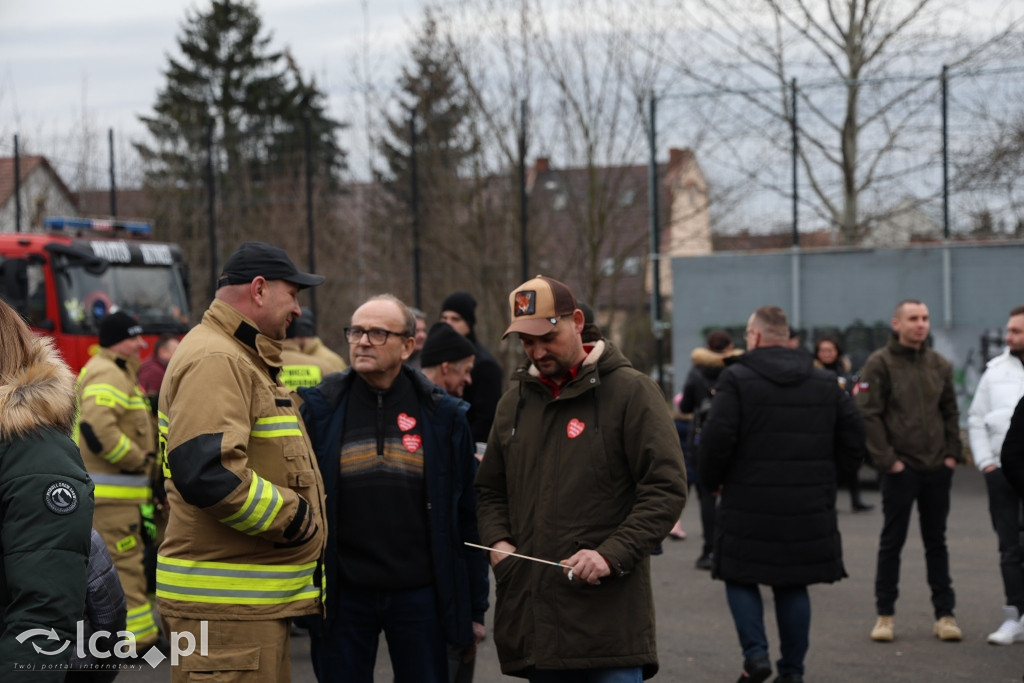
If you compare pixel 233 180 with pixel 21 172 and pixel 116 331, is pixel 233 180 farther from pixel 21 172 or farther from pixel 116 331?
pixel 116 331

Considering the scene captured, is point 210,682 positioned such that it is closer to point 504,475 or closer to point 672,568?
point 504,475

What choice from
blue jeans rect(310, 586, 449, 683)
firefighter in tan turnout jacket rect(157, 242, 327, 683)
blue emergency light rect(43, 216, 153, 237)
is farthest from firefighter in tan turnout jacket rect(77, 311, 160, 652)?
blue emergency light rect(43, 216, 153, 237)

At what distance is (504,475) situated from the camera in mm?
4406

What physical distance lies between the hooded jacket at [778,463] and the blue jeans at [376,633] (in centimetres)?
215

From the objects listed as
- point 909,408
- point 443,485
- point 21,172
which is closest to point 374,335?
point 443,485

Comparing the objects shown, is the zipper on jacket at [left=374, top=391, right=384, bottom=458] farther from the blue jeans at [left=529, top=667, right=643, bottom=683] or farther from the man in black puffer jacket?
the man in black puffer jacket

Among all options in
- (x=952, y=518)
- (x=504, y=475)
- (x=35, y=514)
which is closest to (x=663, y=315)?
(x=952, y=518)

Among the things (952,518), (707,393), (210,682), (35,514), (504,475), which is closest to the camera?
(35,514)

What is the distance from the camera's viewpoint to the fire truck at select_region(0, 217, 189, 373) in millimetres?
14891

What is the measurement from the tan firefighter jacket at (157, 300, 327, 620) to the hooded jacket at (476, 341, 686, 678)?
735 mm

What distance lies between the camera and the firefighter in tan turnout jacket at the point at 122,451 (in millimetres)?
7043

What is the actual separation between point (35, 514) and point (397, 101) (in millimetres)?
21708

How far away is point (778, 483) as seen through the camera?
19.7ft

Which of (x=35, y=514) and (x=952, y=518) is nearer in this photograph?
(x=35, y=514)
